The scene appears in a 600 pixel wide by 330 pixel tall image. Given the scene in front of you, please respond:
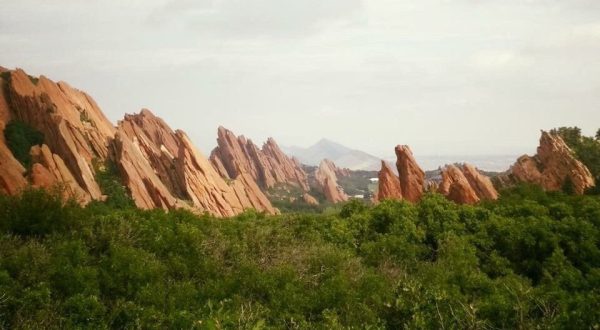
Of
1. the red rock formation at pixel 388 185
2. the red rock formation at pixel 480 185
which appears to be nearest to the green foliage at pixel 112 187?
the red rock formation at pixel 388 185

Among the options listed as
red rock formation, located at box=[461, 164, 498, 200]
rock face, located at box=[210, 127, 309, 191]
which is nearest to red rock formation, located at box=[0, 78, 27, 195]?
red rock formation, located at box=[461, 164, 498, 200]

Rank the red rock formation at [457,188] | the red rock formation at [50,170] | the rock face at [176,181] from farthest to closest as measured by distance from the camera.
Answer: the rock face at [176,181], the red rock formation at [457,188], the red rock formation at [50,170]

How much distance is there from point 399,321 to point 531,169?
6206 centimetres

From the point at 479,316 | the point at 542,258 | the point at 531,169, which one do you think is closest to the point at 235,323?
the point at 479,316

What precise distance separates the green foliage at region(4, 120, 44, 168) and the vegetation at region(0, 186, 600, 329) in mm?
35142

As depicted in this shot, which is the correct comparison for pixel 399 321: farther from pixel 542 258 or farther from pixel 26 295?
pixel 542 258

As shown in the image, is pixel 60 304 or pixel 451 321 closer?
pixel 451 321

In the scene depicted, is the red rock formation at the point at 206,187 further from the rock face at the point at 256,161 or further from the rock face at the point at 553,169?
Result: the rock face at the point at 553,169

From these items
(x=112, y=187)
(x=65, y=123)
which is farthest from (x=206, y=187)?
(x=65, y=123)

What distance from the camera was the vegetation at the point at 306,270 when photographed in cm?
1852

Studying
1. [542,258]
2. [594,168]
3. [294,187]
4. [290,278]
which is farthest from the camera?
[294,187]

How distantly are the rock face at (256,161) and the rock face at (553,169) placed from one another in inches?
2970

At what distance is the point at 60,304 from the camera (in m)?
19.7

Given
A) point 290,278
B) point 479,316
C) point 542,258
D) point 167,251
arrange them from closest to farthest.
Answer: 1. point 479,316
2. point 290,278
3. point 167,251
4. point 542,258
